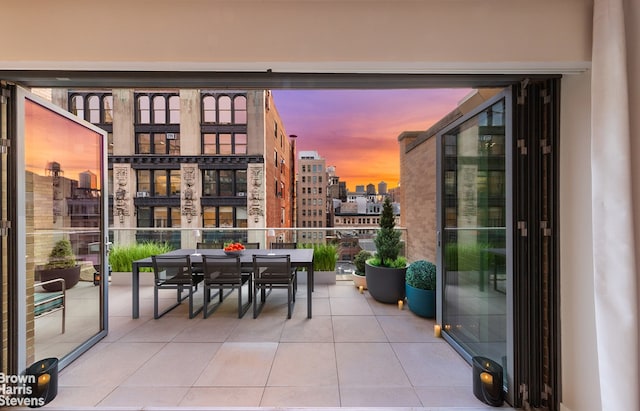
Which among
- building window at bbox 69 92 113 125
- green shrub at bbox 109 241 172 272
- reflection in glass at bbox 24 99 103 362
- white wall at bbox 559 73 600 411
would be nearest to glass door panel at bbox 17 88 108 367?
reflection in glass at bbox 24 99 103 362

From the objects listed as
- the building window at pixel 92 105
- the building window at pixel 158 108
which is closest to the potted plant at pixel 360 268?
the building window at pixel 158 108

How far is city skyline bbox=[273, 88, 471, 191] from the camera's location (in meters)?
6.24

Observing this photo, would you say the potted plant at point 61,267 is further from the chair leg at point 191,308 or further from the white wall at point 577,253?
the white wall at point 577,253

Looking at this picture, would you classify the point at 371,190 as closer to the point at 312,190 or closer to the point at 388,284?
the point at 312,190

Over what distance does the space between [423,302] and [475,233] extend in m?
1.28

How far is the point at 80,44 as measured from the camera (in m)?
1.62

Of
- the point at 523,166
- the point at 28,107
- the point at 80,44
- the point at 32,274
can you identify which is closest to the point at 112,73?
the point at 80,44

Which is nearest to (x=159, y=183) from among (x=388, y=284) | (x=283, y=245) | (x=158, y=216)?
(x=158, y=216)

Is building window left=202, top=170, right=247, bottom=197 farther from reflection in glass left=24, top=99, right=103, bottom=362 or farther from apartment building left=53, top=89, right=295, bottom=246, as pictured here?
reflection in glass left=24, top=99, right=103, bottom=362

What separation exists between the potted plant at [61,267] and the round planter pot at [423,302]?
386cm

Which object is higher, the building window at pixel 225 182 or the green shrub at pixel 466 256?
the building window at pixel 225 182

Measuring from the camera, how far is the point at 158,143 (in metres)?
16.3

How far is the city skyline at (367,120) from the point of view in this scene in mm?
Result: 6242

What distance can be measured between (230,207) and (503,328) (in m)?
16.1
